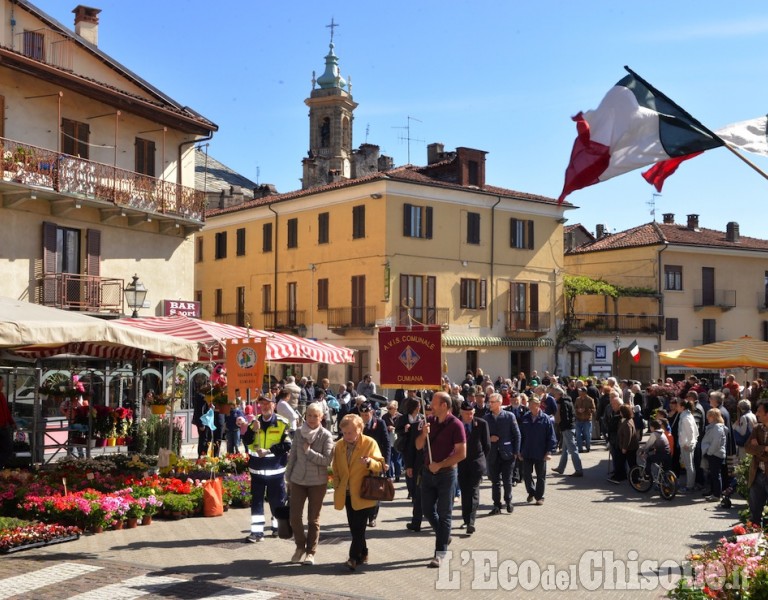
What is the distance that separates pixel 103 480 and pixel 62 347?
408cm

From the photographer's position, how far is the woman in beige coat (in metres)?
10.6

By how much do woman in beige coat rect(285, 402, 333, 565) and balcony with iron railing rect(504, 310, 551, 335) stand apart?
34.2 meters

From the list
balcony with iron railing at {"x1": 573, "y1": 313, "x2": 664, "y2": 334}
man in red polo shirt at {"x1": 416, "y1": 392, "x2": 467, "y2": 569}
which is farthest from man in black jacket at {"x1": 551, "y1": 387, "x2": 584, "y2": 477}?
balcony with iron railing at {"x1": 573, "y1": 313, "x2": 664, "y2": 334}

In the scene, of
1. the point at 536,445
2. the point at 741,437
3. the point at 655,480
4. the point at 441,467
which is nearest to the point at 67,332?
the point at 441,467

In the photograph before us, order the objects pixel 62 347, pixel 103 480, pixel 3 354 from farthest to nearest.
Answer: pixel 3 354
pixel 62 347
pixel 103 480

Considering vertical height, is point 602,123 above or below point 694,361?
above

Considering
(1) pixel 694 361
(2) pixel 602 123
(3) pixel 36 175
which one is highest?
(3) pixel 36 175

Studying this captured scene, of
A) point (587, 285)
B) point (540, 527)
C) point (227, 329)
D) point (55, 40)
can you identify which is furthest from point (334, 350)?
point (587, 285)

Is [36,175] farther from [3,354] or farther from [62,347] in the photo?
[62,347]

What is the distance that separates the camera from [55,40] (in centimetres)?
2695

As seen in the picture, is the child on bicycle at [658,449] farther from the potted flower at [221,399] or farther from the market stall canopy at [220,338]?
the potted flower at [221,399]

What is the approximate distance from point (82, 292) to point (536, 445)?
1540cm

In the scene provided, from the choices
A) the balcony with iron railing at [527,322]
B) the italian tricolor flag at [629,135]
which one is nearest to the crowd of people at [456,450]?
the italian tricolor flag at [629,135]

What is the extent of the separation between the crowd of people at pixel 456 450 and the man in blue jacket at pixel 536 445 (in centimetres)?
Answer: 2
